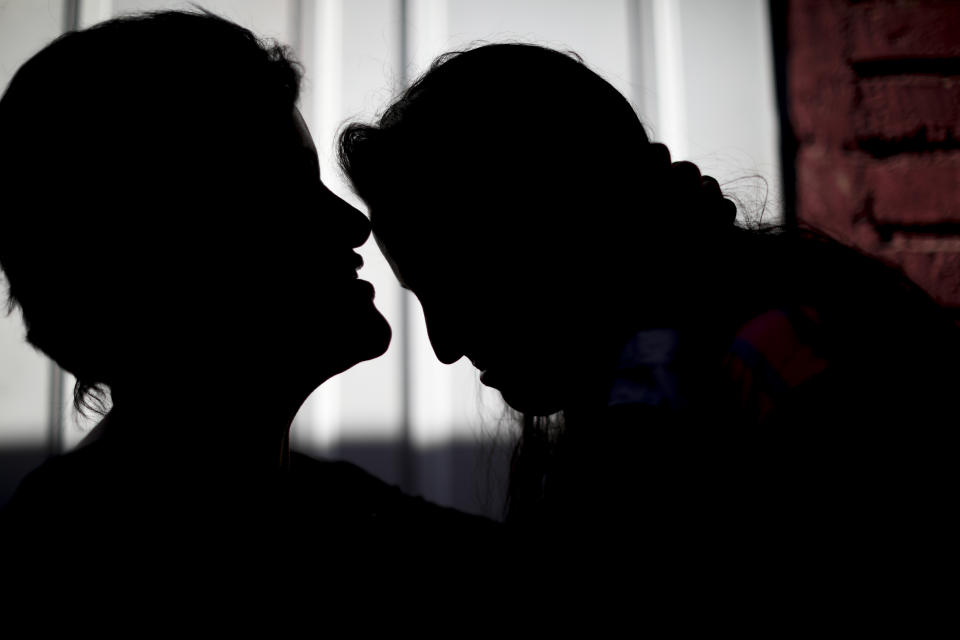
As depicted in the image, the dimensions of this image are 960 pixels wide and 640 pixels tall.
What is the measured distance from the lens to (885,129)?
0.92 metres

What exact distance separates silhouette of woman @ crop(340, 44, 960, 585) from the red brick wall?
0.22 metres

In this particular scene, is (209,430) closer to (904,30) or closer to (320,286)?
(320,286)

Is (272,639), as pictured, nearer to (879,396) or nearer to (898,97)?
(879,396)

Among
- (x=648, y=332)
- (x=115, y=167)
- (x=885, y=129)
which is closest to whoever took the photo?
(x=648, y=332)

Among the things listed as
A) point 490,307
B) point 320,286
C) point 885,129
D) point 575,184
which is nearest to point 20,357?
point 320,286

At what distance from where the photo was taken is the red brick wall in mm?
901

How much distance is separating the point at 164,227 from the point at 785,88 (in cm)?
95

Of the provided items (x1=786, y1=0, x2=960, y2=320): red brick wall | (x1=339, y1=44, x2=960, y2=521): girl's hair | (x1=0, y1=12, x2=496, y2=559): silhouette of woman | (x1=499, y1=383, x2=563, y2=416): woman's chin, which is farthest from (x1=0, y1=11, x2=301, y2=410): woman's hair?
(x1=786, y1=0, x2=960, y2=320): red brick wall

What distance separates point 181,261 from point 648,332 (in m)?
0.55

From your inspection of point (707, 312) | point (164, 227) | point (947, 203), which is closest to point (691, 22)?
point (947, 203)

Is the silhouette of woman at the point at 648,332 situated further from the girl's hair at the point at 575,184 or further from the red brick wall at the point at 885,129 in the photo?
the red brick wall at the point at 885,129

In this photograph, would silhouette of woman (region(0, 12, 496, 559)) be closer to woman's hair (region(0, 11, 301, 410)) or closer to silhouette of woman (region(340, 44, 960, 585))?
woman's hair (region(0, 11, 301, 410))

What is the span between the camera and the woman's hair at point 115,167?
27.1 inches

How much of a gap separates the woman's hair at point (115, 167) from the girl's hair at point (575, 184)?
7.7 inches
